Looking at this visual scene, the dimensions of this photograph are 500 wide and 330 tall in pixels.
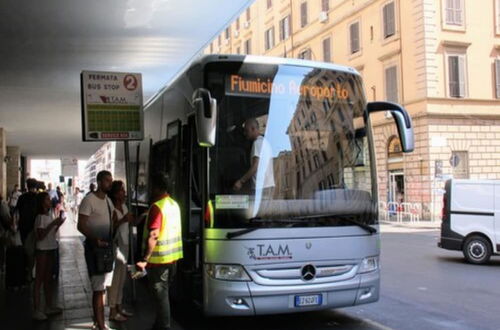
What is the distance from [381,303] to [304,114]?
3495 mm

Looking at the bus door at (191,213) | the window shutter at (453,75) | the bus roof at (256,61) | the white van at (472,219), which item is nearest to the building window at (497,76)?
the window shutter at (453,75)

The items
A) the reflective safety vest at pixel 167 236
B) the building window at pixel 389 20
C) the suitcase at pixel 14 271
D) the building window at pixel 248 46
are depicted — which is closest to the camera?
the reflective safety vest at pixel 167 236

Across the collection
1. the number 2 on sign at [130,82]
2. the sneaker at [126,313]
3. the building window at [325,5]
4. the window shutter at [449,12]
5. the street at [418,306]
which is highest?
the building window at [325,5]

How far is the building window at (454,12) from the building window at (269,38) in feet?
60.9

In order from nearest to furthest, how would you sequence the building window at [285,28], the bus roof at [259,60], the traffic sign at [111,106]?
the bus roof at [259,60] < the traffic sign at [111,106] < the building window at [285,28]

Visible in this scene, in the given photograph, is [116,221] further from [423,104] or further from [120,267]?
[423,104]

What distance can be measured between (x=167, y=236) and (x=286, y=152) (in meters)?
1.61

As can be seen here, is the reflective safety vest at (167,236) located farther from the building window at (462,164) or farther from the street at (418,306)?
the building window at (462,164)

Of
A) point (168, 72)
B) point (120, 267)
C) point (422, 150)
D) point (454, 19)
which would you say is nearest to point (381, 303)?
point (120, 267)

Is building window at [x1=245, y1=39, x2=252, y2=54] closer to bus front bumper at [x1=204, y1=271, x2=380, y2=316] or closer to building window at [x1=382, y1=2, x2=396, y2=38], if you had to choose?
building window at [x1=382, y1=2, x2=396, y2=38]

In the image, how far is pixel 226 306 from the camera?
225 inches

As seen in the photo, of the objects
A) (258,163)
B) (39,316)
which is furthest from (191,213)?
(39,316)

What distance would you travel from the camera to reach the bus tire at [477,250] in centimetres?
1235

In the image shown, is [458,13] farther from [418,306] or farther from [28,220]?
[28,220]
